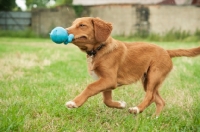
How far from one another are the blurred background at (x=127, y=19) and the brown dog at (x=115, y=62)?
60.4 feet

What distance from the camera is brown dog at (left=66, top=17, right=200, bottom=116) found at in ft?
12.2

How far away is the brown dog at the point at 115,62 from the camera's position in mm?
3717

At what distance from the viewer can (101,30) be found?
3.85m

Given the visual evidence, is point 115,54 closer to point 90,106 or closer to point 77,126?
point 90,106

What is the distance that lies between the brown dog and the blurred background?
18411 mm

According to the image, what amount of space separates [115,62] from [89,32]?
0.53 metres

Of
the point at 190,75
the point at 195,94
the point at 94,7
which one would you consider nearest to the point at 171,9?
the point at 94,7

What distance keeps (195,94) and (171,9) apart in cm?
2018

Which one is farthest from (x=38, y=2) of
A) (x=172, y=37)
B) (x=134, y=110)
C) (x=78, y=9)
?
(x=134, y=110)

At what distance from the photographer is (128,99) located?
4730 mm

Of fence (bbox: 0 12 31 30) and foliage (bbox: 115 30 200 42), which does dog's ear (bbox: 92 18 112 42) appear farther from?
fence (bbox: 0 12 31 30)

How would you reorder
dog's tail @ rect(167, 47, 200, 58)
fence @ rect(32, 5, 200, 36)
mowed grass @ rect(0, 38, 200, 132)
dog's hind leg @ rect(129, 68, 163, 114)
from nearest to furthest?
mowed grass @ rect(0, 38, 200, 132) < dog's hind leg @ rect(129, 68, 163, 114) < dog's tail @ rect(167, 47, 200, 58) < fence @ rect(32, 5, 200, 36)

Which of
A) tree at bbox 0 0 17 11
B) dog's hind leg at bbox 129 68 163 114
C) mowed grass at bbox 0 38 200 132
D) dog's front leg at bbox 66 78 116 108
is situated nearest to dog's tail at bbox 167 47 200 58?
dog's hind leg at bbox 129 68 163 114

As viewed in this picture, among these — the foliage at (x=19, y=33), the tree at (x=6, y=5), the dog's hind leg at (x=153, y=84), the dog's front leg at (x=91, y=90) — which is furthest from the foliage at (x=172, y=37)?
the dog's front leg at (x=91, y=90)
